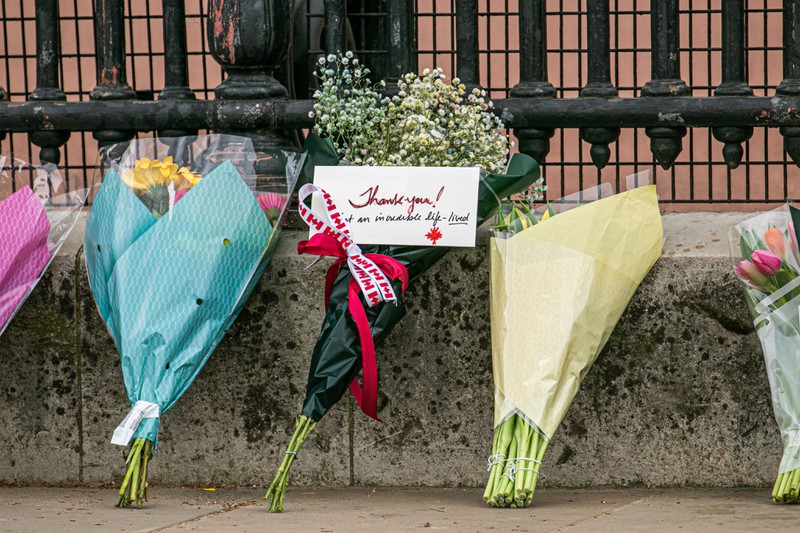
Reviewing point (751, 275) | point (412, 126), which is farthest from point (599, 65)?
point (751, 275)

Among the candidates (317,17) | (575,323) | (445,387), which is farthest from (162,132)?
(575,323)

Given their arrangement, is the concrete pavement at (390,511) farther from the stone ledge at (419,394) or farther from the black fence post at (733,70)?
the black fence post at (733,70)

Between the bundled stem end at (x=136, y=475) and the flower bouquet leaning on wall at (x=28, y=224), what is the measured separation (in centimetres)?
65

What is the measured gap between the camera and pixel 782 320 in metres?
3.69

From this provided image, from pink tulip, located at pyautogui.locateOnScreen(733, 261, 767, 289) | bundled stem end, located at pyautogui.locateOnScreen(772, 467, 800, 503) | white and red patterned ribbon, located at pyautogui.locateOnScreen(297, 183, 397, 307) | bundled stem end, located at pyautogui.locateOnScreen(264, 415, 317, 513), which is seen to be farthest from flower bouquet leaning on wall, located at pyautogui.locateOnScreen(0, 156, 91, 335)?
bundled stem end, located at pyautogui.locateOnScreen(772, 467, 800, 503)

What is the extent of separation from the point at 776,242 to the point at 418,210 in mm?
1057

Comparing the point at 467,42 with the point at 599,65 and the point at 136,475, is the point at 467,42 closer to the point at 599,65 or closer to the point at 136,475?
the point at 599,65

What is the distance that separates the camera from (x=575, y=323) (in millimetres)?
3699

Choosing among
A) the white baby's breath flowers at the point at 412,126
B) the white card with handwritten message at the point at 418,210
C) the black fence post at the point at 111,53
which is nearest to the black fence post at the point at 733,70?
the white baby's breath flowers at the point at 412,126

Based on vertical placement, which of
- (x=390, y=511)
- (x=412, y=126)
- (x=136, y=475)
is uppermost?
(x=412, y=126)

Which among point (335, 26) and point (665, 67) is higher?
point (335, 26)

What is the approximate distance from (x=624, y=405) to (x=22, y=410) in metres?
1.98

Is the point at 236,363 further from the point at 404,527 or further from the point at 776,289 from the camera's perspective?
the point at 776,289

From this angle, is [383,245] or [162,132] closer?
[383,245]
